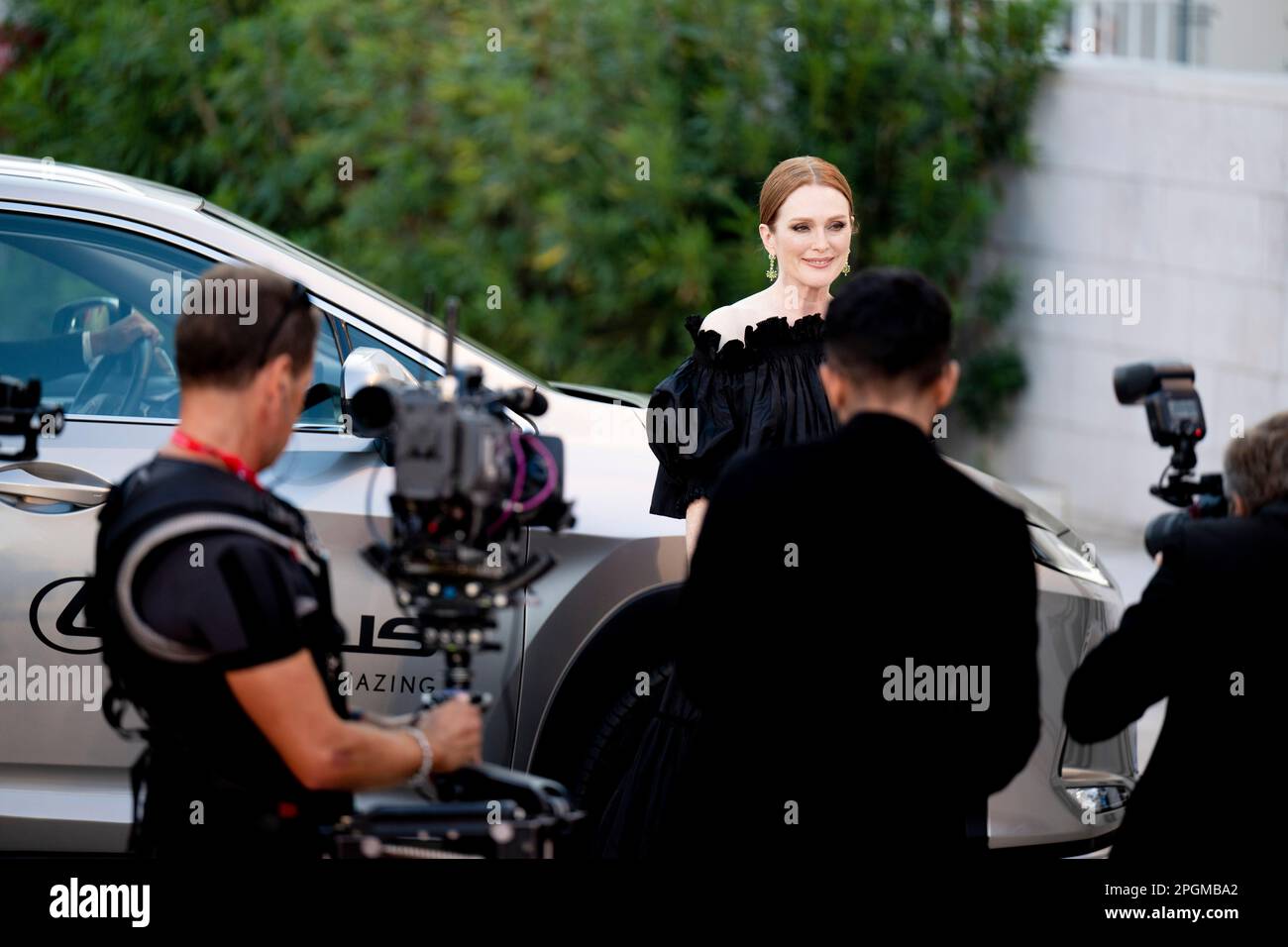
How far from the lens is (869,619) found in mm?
2594

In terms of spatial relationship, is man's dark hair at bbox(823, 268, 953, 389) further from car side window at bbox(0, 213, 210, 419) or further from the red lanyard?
car side window at bbox(0, 213, 210, 419)

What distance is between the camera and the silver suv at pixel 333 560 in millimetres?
3969

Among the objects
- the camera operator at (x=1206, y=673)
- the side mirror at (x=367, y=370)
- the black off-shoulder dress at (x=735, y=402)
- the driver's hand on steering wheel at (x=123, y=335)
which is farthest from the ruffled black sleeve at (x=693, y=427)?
the driver's hand on steering wheel at (x=123, y=335)

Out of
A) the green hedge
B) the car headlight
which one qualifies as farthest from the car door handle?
the green hedge

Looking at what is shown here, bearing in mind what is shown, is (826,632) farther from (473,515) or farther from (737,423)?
(737,423)

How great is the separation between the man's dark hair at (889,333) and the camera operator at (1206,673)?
58cm

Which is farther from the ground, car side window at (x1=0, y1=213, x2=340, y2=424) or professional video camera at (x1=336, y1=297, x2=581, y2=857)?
car side window at (x1=0, y1=213, x2=340, y2=424)

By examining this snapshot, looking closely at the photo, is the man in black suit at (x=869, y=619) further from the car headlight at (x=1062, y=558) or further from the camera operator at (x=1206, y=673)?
the car headlight at (x=1062, y=558)

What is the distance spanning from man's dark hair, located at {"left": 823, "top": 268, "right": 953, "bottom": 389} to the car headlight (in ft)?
5.69

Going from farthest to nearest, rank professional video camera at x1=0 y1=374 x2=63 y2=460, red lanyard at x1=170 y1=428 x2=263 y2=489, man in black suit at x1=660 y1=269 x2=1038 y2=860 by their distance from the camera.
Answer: professional video camera at x1=0 y1=374 x2=63 y2=460 < red lanyard at x1=170 y1=428 x2=263 y2=489 < man in black suit at x1=660 y1=269 x2=1038 y2=860

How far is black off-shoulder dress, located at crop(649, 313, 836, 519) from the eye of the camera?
393cm

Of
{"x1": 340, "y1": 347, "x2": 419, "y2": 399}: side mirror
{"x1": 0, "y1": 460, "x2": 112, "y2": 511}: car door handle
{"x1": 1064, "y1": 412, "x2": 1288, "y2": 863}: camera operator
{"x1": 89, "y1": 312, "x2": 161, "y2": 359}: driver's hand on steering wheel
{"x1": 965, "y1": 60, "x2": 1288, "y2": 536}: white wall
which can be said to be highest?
{"x1": 965, "y1": 60, "x2": 1288, "y2": 536}: white wall

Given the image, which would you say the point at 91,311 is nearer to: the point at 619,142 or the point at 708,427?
the point at 708,427

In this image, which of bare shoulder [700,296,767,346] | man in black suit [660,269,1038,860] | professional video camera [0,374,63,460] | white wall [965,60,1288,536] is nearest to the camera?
man in black suit [660,269,1038,860]
